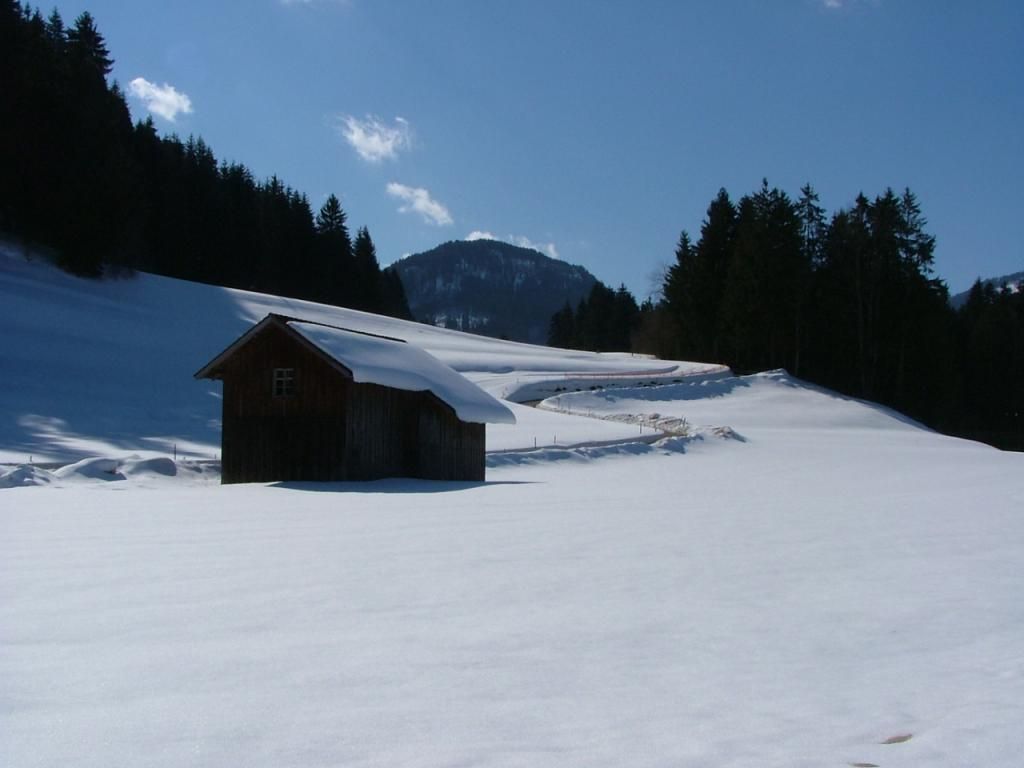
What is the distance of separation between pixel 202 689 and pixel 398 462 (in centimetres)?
1714

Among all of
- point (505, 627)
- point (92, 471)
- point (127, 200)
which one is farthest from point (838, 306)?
point (505, 627)

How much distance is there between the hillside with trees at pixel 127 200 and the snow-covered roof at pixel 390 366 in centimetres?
2867

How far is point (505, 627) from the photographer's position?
214 inches

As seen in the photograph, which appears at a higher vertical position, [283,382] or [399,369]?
[399,369]

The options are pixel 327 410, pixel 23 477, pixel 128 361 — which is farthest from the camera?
pixel 128 361

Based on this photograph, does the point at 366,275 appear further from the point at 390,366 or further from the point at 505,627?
the point at 505,627

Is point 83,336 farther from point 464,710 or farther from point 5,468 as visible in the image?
point 464,710

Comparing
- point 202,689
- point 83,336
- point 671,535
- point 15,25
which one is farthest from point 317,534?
point 15,25

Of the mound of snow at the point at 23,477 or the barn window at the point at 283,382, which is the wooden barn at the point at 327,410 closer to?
the barn window at the point at 283,382

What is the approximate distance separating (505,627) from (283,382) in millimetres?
15758

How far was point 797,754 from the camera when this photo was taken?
3555 millimetres

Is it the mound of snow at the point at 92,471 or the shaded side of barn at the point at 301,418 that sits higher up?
the shaded side of barn at the point at 301,418

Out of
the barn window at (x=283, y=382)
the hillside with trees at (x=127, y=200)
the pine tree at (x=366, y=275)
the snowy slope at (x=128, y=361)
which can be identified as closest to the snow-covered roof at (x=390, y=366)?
the barn window at (x=283, y=382)

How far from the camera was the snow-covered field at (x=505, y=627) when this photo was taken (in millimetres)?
3656
